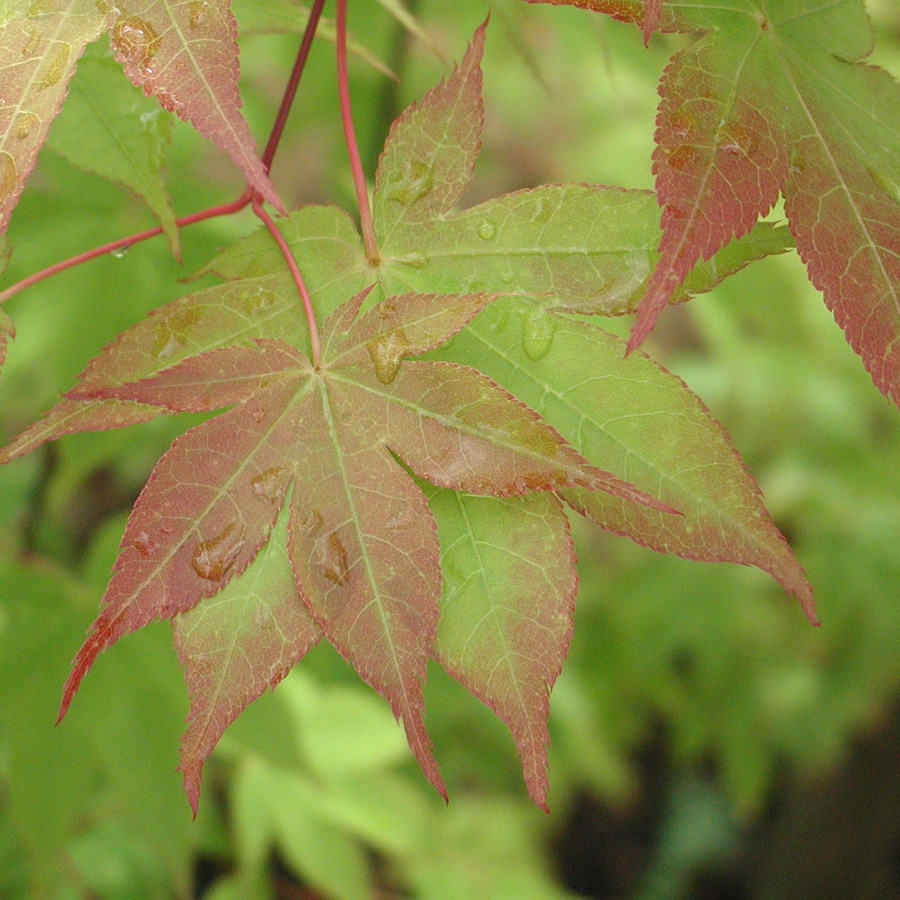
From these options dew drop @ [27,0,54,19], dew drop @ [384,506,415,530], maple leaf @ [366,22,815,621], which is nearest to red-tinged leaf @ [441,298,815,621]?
maple leaf @ [366,22,815,621]

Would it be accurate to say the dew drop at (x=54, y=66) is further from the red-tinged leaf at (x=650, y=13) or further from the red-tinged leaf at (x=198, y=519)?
the red-tinged leaf at (x=650, y=13)

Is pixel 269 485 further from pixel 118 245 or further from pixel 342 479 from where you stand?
pixel 118 245

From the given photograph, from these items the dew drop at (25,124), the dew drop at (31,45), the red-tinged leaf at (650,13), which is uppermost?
the red-tinged leaf at (650,13)

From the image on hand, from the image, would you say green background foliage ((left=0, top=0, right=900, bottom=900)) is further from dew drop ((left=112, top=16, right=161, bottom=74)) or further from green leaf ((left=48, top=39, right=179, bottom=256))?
dew drop ((left=112, top=16, right=161, bottom=74))

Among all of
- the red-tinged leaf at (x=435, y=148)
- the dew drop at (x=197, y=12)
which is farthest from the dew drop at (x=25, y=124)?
the red-tinged leaf at (x=435, y=148)

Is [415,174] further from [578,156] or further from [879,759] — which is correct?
[879,759]

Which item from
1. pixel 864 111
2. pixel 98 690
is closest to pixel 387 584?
pixel 864 111

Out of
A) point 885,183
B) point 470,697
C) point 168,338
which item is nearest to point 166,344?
point 168,338
